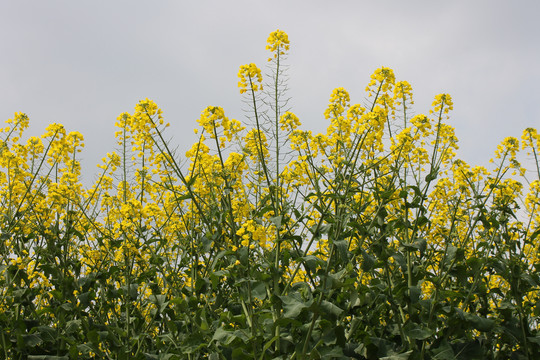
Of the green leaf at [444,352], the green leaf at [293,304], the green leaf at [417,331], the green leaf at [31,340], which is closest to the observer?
the green leaf at [293,304]

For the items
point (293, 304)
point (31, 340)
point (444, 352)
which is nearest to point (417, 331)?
point (444, 352)

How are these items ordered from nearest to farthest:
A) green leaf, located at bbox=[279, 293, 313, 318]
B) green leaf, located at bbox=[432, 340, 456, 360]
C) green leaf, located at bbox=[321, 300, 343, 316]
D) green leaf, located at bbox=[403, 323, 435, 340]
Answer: green leaf, located at bbox=[279, 293, 313, 318] → green leaf, located at bbox=[321, 300, 343, 316] → green leaf, located at bbox=[403, 323, 435, 340] → green leaf, located at bbox=[432, 340, 456, 360]

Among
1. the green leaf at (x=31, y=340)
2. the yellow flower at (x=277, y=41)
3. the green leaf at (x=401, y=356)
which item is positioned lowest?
the green leaf at (x=401, y=356)

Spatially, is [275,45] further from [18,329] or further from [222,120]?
[18,329]

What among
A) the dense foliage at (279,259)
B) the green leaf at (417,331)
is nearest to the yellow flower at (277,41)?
the dense foliage at (279,259)

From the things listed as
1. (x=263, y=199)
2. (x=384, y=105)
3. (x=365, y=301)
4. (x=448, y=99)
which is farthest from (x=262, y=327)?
(x=448, y=99)

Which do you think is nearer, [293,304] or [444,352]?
[293,304]

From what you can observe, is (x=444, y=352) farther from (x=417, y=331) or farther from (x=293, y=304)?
(x=293, y=304)

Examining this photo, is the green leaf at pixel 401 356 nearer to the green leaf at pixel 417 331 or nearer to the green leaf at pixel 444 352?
the green leaf at pixel 417 331

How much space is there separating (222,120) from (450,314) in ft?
7.94

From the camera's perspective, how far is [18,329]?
15.5 feet

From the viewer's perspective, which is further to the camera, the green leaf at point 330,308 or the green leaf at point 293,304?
the green leaf at point 330,308

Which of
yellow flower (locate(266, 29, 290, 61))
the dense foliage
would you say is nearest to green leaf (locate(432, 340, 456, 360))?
the dense foliage

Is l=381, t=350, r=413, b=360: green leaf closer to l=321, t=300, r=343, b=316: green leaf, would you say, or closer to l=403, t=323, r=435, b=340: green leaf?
l=403, t=323, r=435, b=340: green leaf
